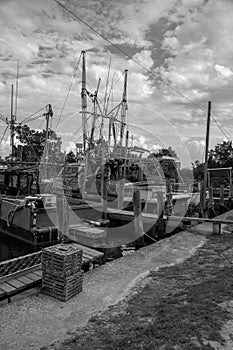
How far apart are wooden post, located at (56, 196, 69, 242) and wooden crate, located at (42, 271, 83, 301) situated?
6.96 m

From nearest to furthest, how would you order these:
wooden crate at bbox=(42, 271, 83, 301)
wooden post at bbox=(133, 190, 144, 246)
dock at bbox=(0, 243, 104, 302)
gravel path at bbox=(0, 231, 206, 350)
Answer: gravel path at bbox=(0, 231, 206, 350) < wooden crate at bbox=(42, 271, 83, 301) < dock at bbox=(0, 243, 104, 302) < wooden post at bbox=(133, 190, 144, 246)

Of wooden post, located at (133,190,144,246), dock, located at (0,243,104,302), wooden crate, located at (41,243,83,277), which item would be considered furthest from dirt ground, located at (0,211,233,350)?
wooden post, located at (133,190,144,246)

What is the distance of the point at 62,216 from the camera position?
12.5 m

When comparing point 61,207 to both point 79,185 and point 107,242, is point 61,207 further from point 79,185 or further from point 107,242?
point 79,185

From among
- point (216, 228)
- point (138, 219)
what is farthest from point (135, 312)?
point (138, 219)

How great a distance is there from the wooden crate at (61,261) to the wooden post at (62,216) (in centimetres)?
689

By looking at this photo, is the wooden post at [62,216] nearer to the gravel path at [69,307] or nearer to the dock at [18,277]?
the gravel path at [69,307]

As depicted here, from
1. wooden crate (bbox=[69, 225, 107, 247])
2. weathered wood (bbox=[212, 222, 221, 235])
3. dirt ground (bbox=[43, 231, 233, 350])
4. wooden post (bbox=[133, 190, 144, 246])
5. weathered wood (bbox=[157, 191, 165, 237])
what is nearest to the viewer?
dirt ground (bbox=[43, 231, 233, 350])

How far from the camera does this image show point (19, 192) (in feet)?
56.3

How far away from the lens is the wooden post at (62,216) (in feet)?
40.9

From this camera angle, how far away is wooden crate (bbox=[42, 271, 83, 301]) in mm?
5289

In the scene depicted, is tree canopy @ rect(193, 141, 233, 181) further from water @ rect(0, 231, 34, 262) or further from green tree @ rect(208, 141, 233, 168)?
water @ rect(0, 231, 34, 262)

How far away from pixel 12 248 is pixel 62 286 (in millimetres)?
9276

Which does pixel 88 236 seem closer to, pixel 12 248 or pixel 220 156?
pixel 12 248
